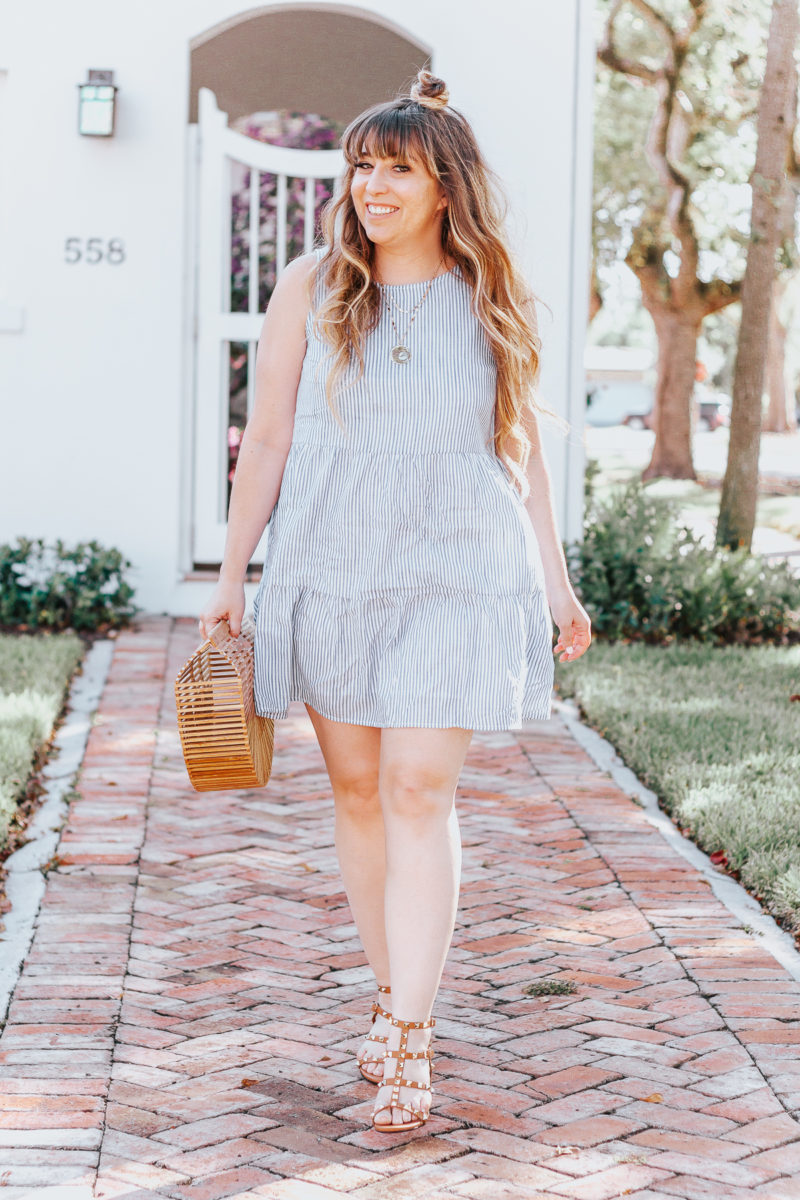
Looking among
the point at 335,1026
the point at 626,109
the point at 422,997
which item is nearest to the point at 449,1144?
the point at 422,997

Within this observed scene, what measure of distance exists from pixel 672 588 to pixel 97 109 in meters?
3.73

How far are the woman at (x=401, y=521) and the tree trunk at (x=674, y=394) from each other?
53.5 ft

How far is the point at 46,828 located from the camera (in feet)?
14.8

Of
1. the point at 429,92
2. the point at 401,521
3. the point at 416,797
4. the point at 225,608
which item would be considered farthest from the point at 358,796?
the point at 429,92

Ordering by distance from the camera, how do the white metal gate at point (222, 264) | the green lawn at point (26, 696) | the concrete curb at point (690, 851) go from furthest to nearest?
the white metal gate at point (222, 264) < the green lawn at point (26, 696) < the concrete curb at point (690, 851)

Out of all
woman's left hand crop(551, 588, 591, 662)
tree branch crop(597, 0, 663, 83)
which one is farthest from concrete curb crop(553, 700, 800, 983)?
tree branch crop(597, 0, 663, 83)

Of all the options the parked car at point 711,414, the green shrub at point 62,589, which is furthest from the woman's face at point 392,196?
the parked car at point 711,414

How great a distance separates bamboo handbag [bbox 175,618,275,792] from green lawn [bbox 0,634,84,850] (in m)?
1.66

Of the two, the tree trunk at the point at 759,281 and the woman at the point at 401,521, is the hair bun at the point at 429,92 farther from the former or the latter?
the tree trunk at the point at 759,281

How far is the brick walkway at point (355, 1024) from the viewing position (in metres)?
2.58

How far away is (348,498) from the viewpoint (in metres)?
2.75

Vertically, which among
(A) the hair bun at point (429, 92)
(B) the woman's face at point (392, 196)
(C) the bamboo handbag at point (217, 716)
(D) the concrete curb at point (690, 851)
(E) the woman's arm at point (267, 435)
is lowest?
(D) the concrete curb at point (690, 851)

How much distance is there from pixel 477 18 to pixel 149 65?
1.67 meters

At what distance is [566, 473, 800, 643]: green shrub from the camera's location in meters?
7.52
